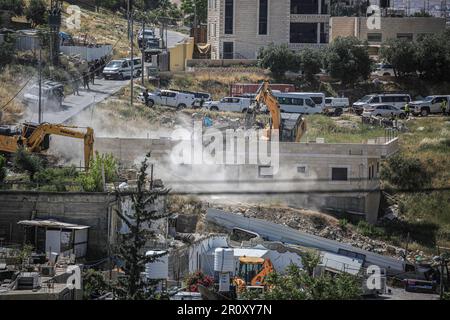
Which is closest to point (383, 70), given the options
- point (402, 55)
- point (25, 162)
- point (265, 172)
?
point (402, 55)

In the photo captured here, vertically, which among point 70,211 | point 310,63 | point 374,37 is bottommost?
point 70,211

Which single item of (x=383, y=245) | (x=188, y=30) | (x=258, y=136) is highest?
(x=188, y=30)

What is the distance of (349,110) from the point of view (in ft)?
145

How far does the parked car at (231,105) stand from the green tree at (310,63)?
5.02m

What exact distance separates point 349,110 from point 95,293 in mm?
22732

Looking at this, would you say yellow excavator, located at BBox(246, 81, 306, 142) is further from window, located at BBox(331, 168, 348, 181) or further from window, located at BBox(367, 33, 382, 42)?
window, located at BBox(367, 33, 382, 42)

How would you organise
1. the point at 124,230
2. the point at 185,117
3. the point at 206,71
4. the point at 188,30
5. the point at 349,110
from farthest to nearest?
the point at 188,30 < the point at 206,71 < the point at 349,110 < the point at 185,117 < the point at 124,230

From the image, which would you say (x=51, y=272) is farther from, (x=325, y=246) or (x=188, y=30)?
(x=188, y=30)

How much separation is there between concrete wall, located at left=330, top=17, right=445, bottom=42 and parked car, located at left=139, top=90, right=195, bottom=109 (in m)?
10.1

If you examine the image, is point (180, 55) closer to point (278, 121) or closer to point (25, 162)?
point (278, 121)

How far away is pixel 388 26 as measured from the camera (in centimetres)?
5156

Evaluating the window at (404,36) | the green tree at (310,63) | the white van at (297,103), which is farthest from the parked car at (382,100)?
the window at (404,36)

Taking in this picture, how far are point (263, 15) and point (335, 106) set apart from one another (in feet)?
26.3
